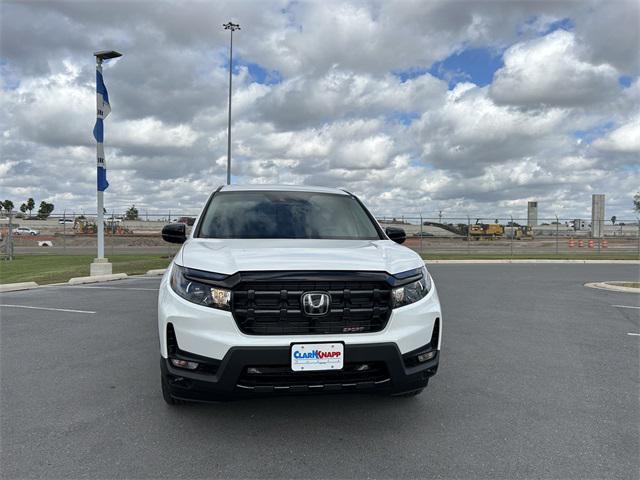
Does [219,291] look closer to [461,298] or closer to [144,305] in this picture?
[144,305]

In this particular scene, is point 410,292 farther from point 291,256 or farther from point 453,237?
point 453,237

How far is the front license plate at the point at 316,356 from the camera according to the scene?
9.81 ft

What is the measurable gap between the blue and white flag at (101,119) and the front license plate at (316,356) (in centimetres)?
1325

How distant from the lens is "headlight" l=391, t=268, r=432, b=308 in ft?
10.7

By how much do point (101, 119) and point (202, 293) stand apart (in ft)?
42.8

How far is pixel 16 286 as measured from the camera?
439 inches

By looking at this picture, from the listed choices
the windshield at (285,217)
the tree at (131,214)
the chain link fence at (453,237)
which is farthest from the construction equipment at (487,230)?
the windshield at (285,217)

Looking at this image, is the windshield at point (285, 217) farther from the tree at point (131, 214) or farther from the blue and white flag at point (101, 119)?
the tree at point (131, 214)

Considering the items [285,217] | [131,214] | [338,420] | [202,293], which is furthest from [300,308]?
[131,214]

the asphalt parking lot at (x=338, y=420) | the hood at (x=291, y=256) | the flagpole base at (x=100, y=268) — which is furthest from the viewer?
the flagpole base at (x=100, y=268)

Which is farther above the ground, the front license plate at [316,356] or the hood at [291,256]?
the hood at [291,256]

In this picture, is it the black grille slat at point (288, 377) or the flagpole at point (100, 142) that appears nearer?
the black grille slat at point (288, 377)

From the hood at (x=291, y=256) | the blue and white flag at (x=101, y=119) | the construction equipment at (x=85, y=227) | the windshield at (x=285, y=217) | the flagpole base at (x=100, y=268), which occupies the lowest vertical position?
the flagpole base at (x=100, y=268)

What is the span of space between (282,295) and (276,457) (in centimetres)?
99
